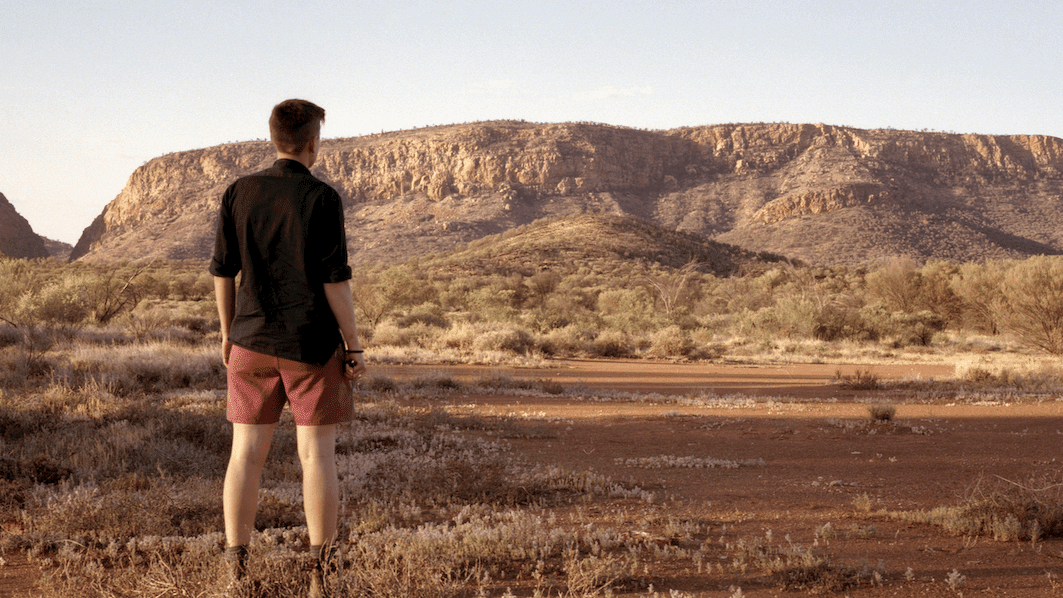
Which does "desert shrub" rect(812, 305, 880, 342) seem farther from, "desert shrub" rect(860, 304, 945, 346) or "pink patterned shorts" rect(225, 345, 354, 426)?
"pink patterned shorts" rect(225, 345, 354, 426)

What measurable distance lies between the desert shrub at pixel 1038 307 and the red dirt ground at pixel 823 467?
35.7 ft

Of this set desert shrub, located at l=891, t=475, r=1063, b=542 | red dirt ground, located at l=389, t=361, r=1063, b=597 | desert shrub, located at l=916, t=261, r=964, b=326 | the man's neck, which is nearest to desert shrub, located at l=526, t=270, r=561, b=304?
desert shrub, located at l=916, t=261, r=964, b=326

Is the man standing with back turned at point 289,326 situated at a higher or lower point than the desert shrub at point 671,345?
higher

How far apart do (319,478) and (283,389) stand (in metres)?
0.40

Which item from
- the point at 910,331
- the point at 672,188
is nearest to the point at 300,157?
the point at 910,331

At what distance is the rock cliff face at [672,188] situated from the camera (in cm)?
7269

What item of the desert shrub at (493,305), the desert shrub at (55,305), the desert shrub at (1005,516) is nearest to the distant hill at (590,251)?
the desert shrub at (493,305)

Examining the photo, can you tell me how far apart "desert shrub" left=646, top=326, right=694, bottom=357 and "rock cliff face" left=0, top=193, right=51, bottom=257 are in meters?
90.6

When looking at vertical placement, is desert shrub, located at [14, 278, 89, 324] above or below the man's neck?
below

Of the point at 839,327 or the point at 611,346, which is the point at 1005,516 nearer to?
the point at 611,346

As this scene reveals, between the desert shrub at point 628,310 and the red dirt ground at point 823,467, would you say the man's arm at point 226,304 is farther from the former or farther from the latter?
the desert shrub at point 628,310

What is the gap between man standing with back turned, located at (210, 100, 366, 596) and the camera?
307 centimetres

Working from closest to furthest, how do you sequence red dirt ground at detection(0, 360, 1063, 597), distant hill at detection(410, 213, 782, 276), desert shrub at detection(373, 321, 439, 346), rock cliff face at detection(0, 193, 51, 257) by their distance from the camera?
red dirt ground at detection(0, 360, 1063, 597) < desert shrub at detection(373, 321, 439, 346) < distant hill at detection(410, 213, 782, 276) < rock cliff face at detection(0, 193, 51, 257)

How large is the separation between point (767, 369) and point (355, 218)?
254 feet
